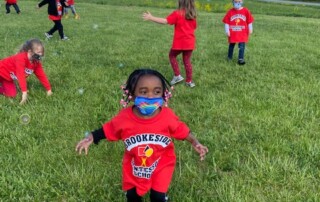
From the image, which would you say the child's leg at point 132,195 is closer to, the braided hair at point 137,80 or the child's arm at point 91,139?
the child's arm at point 91,139

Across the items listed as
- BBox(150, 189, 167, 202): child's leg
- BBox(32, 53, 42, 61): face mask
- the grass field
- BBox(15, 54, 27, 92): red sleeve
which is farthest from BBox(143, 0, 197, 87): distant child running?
BBox(150, 189, 167, 202): child's leg

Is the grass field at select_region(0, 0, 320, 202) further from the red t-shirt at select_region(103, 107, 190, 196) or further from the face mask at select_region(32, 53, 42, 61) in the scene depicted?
the face mask at select_region(32, 53, 42, 61)

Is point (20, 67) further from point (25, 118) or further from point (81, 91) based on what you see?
point (25, 118)

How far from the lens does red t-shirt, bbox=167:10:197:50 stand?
271 inches

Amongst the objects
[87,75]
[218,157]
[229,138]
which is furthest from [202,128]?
[87,75]

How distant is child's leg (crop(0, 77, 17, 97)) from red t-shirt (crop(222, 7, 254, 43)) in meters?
5.33

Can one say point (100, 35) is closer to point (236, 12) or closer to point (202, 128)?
point (236, 12)

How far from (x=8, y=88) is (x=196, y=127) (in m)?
3.45

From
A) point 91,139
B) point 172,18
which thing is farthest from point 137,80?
point 172,18

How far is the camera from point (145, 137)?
3.03 metres

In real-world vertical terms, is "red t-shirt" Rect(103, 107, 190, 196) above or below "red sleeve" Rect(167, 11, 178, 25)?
below

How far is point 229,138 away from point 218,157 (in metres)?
0.54

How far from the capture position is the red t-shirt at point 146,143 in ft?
9.89

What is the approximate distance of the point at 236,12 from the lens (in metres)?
8.95
